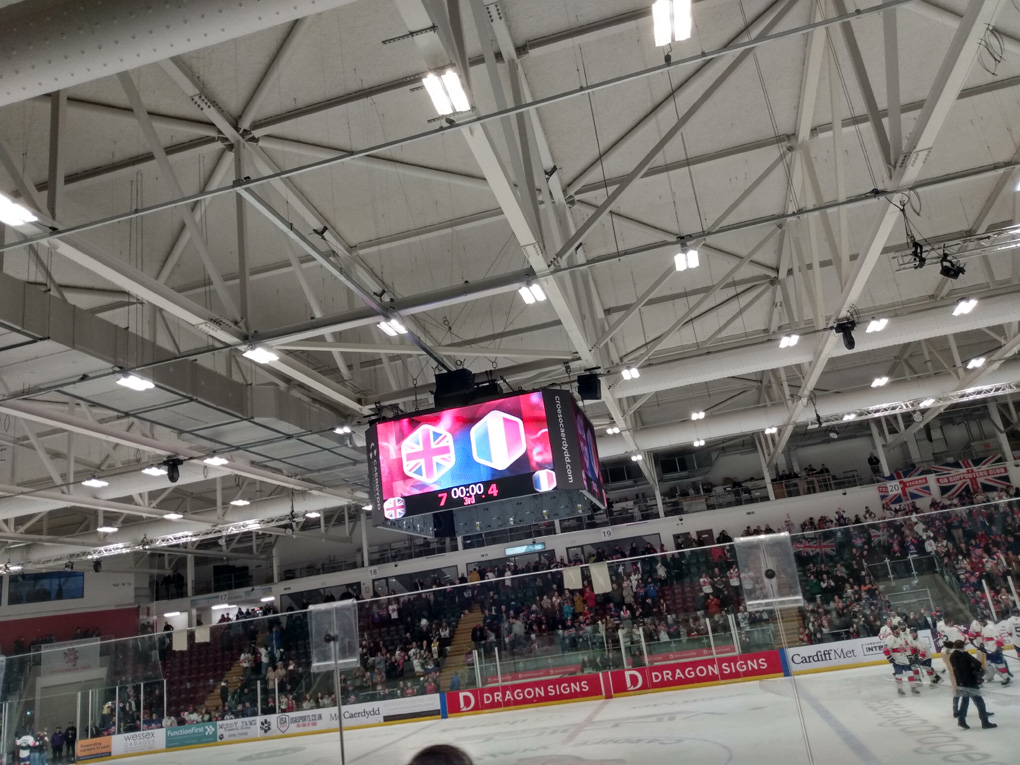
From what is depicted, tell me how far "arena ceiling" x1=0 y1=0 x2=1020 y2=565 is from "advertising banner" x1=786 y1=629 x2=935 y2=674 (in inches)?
205

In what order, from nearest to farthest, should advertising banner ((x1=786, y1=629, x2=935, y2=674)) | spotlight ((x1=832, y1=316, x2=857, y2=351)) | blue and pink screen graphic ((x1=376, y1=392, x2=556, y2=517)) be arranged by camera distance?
1. advertising banner ((x1=786, y1=629, x2=935, y2=674))
2. blue and pink screen graphic ((x1=376, y1=392, x2=556, y2=517))
3. spotlight ((x1=832, y1=316, x2=857, y2=351))

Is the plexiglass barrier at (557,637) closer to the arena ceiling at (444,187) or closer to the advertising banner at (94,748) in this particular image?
the advertising banner at (94,748)

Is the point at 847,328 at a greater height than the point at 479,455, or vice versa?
the point at 847,328

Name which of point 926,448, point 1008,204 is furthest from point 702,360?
point 926,448

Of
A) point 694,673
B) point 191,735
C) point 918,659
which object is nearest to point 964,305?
point 918,659

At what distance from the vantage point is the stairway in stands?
33.5 feet

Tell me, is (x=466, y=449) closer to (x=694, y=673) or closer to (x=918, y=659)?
(x=694, y=673)

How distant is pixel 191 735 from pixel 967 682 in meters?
9.99

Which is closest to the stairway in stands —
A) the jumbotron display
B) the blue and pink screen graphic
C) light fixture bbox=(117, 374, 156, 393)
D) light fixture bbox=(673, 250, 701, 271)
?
the jumbotron display

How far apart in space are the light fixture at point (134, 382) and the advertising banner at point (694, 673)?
7.99 meters

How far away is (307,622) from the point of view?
10492mm

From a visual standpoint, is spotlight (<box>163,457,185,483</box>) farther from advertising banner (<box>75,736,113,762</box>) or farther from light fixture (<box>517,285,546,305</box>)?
light fixture (<box>517,285,546,305</box>)

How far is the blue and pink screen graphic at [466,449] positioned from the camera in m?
10.3

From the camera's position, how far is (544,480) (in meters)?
10.2
